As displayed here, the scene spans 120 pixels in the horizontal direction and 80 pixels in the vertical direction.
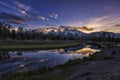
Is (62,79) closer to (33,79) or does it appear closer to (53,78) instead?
(53,78)

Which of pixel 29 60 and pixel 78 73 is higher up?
pixel 78 73

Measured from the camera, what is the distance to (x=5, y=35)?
142250mm

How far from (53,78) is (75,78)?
2994 mm

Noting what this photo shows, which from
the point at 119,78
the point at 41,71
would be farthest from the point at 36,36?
the point at 119,78

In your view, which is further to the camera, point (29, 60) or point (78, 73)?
point (29, 60)

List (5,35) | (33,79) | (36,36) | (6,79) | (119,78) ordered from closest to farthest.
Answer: (119,78)
(33,79)
(6,79)
(5,35)
(36,36)

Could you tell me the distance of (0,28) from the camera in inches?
5910

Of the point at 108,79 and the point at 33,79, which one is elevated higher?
the point at 108,79

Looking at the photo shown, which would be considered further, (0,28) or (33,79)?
(0,28)

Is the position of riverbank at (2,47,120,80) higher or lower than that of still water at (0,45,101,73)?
higher

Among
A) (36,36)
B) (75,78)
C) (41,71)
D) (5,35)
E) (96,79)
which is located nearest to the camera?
(96,79)

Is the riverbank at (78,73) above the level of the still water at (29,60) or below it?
above

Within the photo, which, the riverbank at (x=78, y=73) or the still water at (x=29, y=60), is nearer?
the riverbank at (x=78, y=73)

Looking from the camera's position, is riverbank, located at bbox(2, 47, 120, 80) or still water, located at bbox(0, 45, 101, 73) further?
still water, located at bbox(0, 45, 101, 73)
